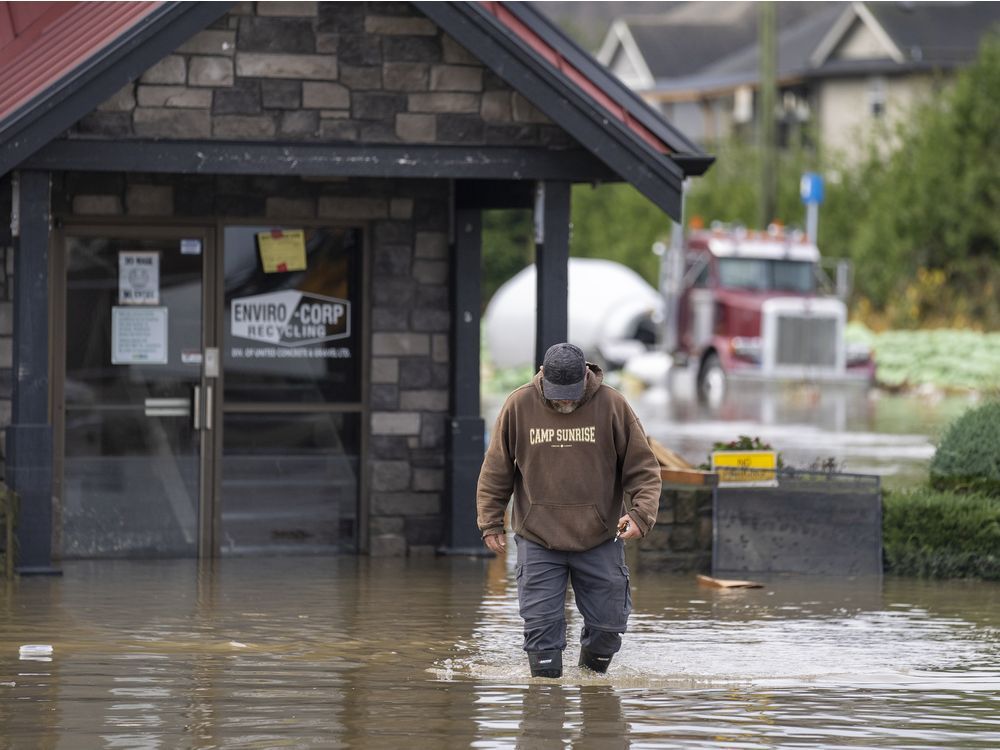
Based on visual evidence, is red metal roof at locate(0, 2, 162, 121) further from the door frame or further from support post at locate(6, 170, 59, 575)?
the door frame

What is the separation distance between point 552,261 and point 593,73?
1.23 m

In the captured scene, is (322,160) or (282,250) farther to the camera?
(282,250)


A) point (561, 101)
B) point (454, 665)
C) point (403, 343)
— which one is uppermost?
point (561, 101)

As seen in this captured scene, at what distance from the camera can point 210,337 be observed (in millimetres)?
13172

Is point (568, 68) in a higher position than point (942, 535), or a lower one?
higher

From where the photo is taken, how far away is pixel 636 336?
41.5m

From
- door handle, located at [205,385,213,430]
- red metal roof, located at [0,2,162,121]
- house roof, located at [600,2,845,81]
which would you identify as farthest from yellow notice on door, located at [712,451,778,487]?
house roof, located at [600,2,845,81]

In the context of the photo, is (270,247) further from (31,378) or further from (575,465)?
(575,465)

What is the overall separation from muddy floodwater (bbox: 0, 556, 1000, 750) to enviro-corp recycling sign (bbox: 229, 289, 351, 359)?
5.28 ft

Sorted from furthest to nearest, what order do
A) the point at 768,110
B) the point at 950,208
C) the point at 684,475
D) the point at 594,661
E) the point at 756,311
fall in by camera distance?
the point at 768,110, the point at 950,208, the point at 756,311, the point at 684,475, the point at 594,661

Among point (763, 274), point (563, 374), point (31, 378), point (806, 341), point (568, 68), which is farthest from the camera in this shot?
point (763, 274)

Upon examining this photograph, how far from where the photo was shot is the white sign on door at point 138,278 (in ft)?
42.7

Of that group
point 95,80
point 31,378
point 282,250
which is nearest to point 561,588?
point 31,378

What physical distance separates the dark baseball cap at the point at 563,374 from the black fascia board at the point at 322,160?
3709 millimetres
